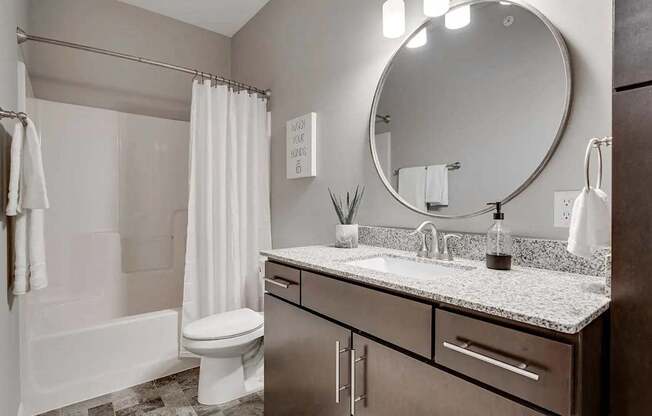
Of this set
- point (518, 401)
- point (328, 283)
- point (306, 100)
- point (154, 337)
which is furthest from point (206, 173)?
point (518, 401)

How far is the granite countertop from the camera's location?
2.31 feet

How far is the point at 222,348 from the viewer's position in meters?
1.79

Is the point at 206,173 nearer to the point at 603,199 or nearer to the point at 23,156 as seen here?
the point at 23,156

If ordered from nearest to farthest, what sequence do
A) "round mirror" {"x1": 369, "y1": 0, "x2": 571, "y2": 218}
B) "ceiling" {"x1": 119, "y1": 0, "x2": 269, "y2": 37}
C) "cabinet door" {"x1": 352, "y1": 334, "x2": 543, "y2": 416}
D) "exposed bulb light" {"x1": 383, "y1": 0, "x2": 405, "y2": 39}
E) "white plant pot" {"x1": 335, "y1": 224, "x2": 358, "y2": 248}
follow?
1. "cabinet door" {"x1": 352, "y1": 334, "x2": 543, "y2": 416}
2. "round mirror" {"x1": 369, "y1": 0, "x2": 571, "y2": 218}
3. "exposed bulb light" {"x1": 383, "y1": 0, "x2": 405, "y2": 39}
4. "white plant pot" {"x1": 335, "y1": 224, "x2": 358, "y2": 248}
5. "ceiling" {"x1": 119, "y1": 0, "x2": 269, "y2": 37}

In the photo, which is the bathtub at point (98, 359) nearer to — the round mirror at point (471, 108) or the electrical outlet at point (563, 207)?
the round mirror at point (471, 108)

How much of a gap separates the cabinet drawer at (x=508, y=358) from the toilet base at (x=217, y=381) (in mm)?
1453

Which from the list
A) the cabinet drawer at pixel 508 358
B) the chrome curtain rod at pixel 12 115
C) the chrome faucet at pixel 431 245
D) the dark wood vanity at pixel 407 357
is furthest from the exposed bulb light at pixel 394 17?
the chrome curtain rod at pixel 12 115

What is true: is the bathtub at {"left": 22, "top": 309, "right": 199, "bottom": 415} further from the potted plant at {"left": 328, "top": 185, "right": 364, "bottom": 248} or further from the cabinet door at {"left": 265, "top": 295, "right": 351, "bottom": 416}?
the potted plant at {"left": 328, "top": 185, "right": 364, "bottom": 248}

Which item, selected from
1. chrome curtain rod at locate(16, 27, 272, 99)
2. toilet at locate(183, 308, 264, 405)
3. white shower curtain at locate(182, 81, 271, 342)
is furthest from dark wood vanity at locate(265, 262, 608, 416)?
chrome curtain rod at locate(16, 27, 272, 99)

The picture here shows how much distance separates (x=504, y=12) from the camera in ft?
4.24

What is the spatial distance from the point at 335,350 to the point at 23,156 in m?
1.56

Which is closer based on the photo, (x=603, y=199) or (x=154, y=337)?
(x=603, y=199)

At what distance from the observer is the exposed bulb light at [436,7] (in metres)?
1.36

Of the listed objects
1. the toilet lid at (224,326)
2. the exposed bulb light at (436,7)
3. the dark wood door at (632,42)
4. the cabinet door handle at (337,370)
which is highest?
the exposed bulb light at (436,7)
